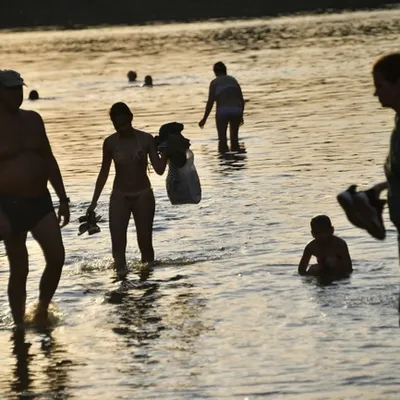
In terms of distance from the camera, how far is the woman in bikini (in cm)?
1259

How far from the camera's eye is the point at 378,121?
26.6 m

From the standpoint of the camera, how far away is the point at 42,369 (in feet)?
31.6

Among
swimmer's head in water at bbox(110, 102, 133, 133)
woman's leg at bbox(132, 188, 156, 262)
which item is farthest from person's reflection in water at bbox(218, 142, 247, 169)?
swimmer's head in water at bbox(110, 102, 133, 133)

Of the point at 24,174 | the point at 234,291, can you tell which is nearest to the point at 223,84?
the point at 234,291

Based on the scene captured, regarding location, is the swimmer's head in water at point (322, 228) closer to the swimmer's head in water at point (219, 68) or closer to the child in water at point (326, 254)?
the child in water at point (326, 254)

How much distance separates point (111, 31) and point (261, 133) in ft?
245

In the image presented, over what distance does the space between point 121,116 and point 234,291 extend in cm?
177

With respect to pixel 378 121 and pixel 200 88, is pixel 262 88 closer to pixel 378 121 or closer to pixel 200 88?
pixel 200 88

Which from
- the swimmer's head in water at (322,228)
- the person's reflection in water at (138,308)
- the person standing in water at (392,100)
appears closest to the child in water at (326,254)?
the swimmer's head in water at (322,228)

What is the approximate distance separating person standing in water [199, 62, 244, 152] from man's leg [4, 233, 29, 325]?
484 inches

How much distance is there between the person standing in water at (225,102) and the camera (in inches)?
916

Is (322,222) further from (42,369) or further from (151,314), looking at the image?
(42,369)

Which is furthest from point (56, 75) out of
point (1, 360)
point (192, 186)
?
point (1, 360)

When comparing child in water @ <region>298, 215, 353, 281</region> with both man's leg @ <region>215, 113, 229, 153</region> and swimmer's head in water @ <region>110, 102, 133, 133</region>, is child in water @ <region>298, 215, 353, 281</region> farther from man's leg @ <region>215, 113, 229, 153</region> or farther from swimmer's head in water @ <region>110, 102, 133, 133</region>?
man's leg @ <region>215, 113, 229, 153</region>
